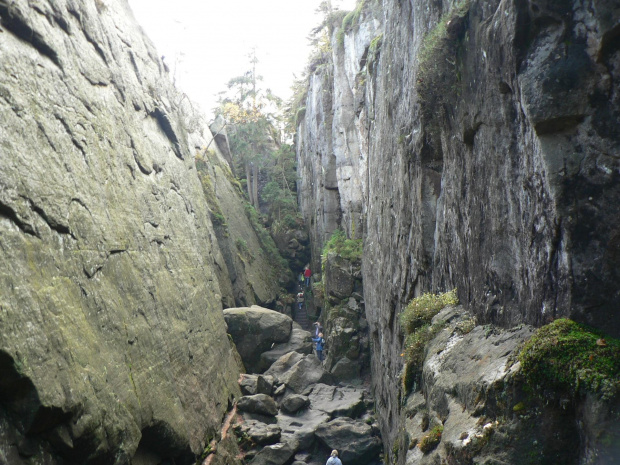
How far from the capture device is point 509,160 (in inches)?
224

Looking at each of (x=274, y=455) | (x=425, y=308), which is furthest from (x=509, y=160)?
(x=274, y=455)

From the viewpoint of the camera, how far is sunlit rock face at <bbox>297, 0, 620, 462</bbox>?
4.36 meters

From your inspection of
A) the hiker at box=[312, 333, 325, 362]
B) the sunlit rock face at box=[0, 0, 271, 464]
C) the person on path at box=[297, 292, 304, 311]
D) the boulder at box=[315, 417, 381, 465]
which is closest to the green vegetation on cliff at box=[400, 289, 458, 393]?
the sunlit rock face at box=[0, 0, 271, 464]

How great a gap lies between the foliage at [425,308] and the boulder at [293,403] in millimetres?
9790

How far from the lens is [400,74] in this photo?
12.3m

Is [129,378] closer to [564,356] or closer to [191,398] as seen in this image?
[191,398]

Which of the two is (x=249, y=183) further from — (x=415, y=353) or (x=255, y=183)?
(x=415, y=353)

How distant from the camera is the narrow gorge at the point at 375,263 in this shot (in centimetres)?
436

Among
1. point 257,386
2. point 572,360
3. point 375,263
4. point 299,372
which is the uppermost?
point 375,263

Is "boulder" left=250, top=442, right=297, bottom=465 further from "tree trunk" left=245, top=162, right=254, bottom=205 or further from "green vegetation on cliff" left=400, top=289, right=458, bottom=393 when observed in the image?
"tree trunk" left=245, top=162, right=254, bottom=205

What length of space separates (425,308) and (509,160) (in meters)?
3.90

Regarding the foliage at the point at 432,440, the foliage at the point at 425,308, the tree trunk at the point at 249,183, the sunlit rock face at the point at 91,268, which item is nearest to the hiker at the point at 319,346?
the sunlit rock face at the point at 91,268

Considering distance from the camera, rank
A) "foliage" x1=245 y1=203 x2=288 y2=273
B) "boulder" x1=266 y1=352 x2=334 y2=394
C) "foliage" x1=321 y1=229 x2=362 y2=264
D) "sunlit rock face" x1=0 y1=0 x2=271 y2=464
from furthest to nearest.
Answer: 1. "foliage" x1=245 y1=203 x2=288 y2=273
2. "foliage" x1=321 y1=229 x2=362 y2=264
3. "boulder" x1=266 y1=352 x2=334 y2=394
4. "sunlit rock face" x1=0 y1=0 x2=271 y2=464

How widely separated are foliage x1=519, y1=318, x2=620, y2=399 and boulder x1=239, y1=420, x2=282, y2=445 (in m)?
12.4
